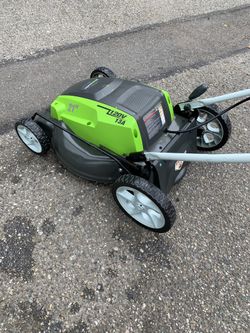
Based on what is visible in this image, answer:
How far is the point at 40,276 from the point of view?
2.13 m

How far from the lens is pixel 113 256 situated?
223 cm

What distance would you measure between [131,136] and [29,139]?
1.02 metres

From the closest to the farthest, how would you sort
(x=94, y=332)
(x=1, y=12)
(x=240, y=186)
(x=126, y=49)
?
1. (x=94, y=332)
2. (x=240, y=186)
3. (x=126, y=49)
4. (x=1, y=12)

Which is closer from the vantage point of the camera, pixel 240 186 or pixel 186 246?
pixel 186 246

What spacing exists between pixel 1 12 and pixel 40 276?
371 cm

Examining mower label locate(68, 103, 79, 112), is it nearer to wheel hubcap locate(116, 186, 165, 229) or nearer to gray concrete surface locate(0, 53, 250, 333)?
gray concrete surface locate(0, 53, 250, 333)

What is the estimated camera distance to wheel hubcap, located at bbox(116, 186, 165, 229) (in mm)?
2076

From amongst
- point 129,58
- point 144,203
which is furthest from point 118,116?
point 129,58

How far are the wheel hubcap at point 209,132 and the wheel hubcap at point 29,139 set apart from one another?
4.13ft

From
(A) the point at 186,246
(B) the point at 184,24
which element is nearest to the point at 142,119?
(A) the point at 186,246

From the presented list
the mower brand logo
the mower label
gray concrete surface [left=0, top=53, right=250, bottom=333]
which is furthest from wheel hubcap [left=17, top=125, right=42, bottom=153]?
the mower brand logo

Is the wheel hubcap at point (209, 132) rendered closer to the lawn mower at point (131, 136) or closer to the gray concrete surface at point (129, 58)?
the lawn mower at point (131, 136)

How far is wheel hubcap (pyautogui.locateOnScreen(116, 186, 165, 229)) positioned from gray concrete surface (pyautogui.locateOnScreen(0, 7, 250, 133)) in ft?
4.75

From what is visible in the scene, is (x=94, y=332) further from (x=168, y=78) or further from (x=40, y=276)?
(x=168, y=78)
